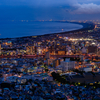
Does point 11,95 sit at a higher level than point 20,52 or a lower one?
lower

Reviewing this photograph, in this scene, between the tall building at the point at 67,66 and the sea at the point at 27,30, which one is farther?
the sea at the point at 27,30

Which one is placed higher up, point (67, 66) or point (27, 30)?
point (27, 30)

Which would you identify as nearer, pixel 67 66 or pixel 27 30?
pixel 67 66

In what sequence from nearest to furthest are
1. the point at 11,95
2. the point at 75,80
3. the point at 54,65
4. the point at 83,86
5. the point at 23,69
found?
the point at 11,95
the point at 83,86
the point at 75,80
the point at 23,69
the point at 54,65

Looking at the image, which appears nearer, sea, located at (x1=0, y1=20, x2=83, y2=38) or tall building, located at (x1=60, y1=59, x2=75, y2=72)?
tall building, located at (x1=60, y1=59, x2=75, y2=72)

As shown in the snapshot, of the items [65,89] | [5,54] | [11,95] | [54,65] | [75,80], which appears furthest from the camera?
[5,54]

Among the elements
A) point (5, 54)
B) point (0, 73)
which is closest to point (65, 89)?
point (0, 73)

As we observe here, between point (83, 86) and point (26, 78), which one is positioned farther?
point (26, 78)

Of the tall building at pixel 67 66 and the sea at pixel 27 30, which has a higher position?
the sea at pixel 27 30

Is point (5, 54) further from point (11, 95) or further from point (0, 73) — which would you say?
point (11, 95)

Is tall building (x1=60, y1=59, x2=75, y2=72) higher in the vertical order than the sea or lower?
lower

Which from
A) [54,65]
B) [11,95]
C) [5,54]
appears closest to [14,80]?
[11,95]
